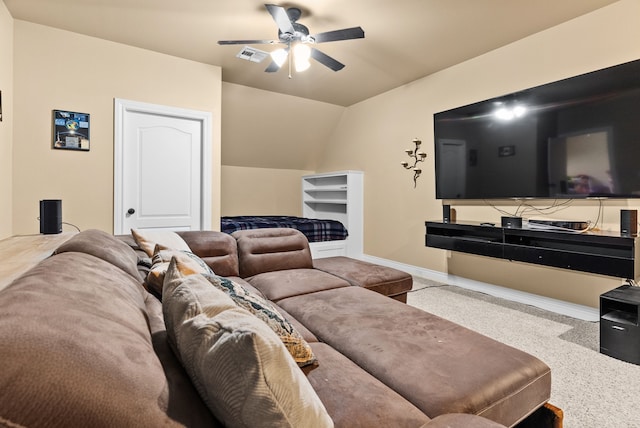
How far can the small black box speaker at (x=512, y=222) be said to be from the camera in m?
3.05

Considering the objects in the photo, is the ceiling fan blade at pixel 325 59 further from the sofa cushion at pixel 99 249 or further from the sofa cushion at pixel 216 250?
the sofa cushion at pixel 99 249

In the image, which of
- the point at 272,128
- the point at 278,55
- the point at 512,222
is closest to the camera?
the point at 278,55

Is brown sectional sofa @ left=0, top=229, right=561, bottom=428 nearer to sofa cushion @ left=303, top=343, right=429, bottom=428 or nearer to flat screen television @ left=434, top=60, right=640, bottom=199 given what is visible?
sofa cushion @ left=303, top=343, right=429, bottom=428

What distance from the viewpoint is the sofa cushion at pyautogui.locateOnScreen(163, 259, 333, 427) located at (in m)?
0.54

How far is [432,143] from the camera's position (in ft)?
13.8

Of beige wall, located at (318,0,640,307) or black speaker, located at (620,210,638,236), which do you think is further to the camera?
beige wall, located at (318,0,640,307)

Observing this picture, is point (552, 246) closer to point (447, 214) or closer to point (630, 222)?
point (630, 222)

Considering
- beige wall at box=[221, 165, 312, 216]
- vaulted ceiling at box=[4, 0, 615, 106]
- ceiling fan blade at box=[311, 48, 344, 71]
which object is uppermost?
vaulted ceiling at box=[4, 0, 615, 106]

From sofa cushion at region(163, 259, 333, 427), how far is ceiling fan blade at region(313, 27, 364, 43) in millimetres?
2434

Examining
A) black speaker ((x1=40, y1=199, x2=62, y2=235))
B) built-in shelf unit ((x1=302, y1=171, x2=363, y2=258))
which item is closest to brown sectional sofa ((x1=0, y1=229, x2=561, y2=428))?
black speaker ((x1=40, y1=199, x2=62, y2=235))

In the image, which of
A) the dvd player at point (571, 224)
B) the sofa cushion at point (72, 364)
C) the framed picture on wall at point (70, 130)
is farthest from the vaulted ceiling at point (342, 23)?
the sofa cushion at point (72, 364)

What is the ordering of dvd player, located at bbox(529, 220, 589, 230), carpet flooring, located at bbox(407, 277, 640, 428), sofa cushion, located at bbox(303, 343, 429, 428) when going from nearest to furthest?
sofa cushion, located at bbox(303, 343, 429, 428)
carpet flooring, located at bbox(407, 277, 640, 428)
dvd player, located at bbox(529, 220, 589, 230)

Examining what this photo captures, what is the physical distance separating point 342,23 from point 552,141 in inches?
86.3

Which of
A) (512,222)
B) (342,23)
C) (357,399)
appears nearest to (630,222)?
(512,222)
